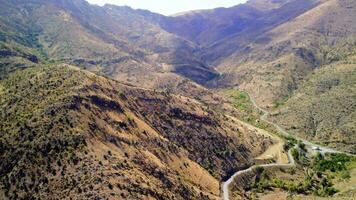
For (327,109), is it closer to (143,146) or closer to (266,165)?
(266,165)

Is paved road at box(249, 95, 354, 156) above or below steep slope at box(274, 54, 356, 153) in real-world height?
below

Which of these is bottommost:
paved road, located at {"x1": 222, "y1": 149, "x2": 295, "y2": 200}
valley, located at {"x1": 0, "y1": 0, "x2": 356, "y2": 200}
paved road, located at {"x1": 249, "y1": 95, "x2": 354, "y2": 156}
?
paved road, located at {"x1": 249, "y1": 95, "x2": 354, "y2": 156}

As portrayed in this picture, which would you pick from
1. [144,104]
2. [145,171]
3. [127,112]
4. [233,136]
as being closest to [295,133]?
[233,136]

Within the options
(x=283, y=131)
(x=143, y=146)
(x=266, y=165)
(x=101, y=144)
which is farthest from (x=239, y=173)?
(x=283, y=131)

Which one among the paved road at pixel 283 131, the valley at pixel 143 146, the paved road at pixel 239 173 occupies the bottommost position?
the paved road at pixel 283 131

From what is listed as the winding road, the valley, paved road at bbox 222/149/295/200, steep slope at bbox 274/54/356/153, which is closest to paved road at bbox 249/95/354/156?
the winding road

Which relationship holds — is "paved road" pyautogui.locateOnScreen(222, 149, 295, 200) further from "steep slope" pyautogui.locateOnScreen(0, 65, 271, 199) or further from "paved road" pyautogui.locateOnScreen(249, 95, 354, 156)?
"paved road" pyautogui.locateOnScreen(249, 95, 354, 156)

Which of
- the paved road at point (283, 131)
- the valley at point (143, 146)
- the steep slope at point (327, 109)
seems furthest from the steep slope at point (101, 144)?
the steep slope at point (327, 109)

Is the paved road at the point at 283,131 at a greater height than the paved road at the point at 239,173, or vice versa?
the paved road at the point at 239,173

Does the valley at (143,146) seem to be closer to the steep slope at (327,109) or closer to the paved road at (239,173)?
the paved road at (239,173)
